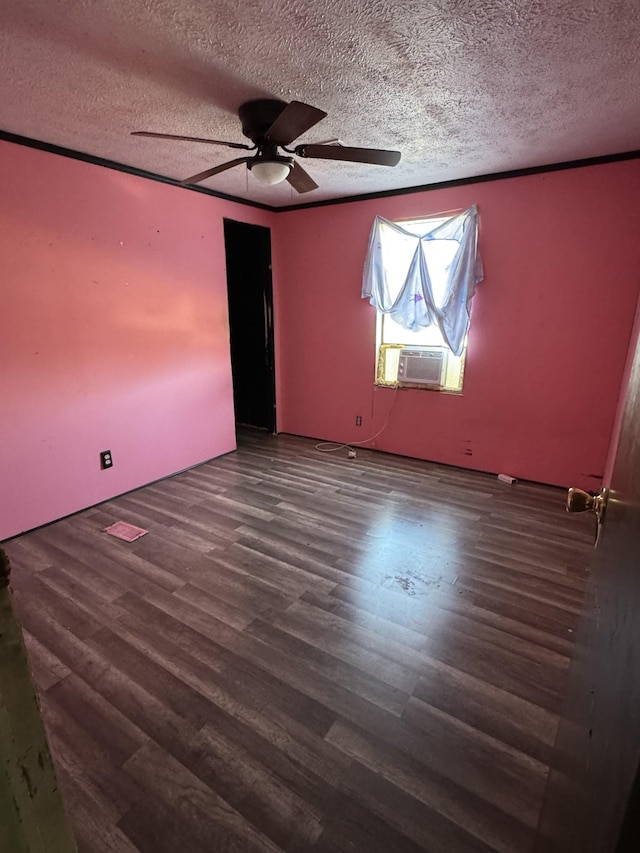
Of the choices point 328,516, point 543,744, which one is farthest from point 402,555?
point 543,744

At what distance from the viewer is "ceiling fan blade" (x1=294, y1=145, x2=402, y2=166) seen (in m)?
1.90

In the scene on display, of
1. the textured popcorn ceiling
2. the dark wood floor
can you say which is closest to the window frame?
the textured popcorn ceiling

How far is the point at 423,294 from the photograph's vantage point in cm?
344

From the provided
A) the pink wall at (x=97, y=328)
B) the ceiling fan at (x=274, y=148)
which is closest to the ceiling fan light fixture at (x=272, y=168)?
the ceiling fan at (x=274, y=148)

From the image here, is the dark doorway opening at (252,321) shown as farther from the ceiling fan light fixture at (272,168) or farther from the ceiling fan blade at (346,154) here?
the ceiling fan blade at (346,154)

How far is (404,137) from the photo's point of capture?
241 cm

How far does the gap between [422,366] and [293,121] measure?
237cm

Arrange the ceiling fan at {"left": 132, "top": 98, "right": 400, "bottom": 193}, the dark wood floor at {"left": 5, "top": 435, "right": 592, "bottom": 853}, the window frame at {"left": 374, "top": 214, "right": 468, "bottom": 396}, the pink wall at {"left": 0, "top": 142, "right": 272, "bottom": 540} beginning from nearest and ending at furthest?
the dark wood floor at {"left": 5, "top": 435, "right": 592, "bottom": 853} → the ceiling fan at {"left": 132, "top": 98, "right": 400, "bottom": 193} → the pink wall at {"left": 0, "top": 142, "right": 272, "bottom": 540} → the window frame at {"left": 374, "top": 214, "right": 468, "bottom": 396}

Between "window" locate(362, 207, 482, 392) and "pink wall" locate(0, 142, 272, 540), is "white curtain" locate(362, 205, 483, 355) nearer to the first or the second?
"window" locate(362, 207, 482, 392)

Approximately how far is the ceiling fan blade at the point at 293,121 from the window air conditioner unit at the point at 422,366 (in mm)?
2168

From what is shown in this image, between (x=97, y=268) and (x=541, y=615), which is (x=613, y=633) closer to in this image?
(x=541, y=615)

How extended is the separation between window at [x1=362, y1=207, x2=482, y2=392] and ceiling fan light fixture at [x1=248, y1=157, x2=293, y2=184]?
167 cm

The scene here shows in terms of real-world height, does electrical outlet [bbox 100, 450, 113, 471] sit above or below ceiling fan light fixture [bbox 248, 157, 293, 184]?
below

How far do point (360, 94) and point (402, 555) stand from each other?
2.43 m
